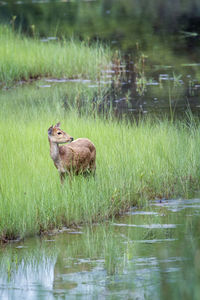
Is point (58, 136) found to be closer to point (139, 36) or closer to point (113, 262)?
point (113, 262)

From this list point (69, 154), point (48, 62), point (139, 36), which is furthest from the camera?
point (139, 36)

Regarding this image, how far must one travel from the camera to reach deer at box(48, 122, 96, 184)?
321 inches

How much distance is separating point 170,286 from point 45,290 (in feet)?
3.51

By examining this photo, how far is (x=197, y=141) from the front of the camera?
389 inches

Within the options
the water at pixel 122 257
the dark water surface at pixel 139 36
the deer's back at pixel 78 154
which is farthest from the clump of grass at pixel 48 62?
the deer's back at pixel 78 154

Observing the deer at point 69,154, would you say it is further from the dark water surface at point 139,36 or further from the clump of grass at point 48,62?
the clump of grass at point 48,62

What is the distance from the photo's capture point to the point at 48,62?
1775 cm

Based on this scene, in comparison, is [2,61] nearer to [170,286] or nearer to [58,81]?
[58,81]

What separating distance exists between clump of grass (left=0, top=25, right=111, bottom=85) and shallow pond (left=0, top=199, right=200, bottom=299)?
9.66 metres

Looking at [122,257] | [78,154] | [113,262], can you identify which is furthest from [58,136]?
[113,262]

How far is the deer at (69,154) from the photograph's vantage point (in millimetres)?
8164

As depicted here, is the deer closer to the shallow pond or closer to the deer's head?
the deer's head

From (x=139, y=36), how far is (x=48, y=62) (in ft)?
20.9

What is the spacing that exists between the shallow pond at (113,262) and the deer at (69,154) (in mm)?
850
